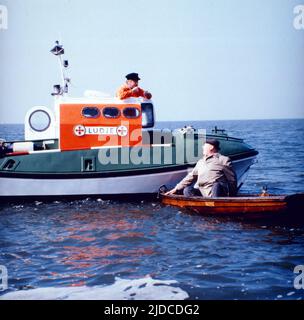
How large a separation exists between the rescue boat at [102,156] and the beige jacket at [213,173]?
1.83 meters

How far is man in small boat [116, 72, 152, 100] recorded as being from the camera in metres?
12.1

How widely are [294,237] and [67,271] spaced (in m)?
4.34

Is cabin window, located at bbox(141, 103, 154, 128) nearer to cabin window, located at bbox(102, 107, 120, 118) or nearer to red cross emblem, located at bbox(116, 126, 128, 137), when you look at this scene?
red cross emblem, located at bbox(116, 126, 128, 137)

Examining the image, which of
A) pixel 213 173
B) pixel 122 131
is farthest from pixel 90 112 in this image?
pixel 213 173

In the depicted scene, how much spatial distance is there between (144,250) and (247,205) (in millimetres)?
2533

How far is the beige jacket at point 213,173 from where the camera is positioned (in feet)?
30.6

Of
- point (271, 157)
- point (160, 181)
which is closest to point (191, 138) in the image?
point (160, 181)

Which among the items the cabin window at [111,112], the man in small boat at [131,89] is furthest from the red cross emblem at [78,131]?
the man in small boat at [131,89]

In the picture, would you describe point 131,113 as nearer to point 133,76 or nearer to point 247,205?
point 133,76

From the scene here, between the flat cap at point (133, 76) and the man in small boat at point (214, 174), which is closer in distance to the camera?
the man in small boat at point (214, 174)

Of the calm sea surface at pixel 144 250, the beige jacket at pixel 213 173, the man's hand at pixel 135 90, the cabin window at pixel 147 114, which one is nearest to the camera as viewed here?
the calm sea surface at pixel 144 250

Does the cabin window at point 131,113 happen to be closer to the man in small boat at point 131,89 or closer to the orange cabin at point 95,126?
the orange cabin at point 95,126

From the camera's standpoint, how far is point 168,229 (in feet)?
30.6

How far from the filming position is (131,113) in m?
12.1
